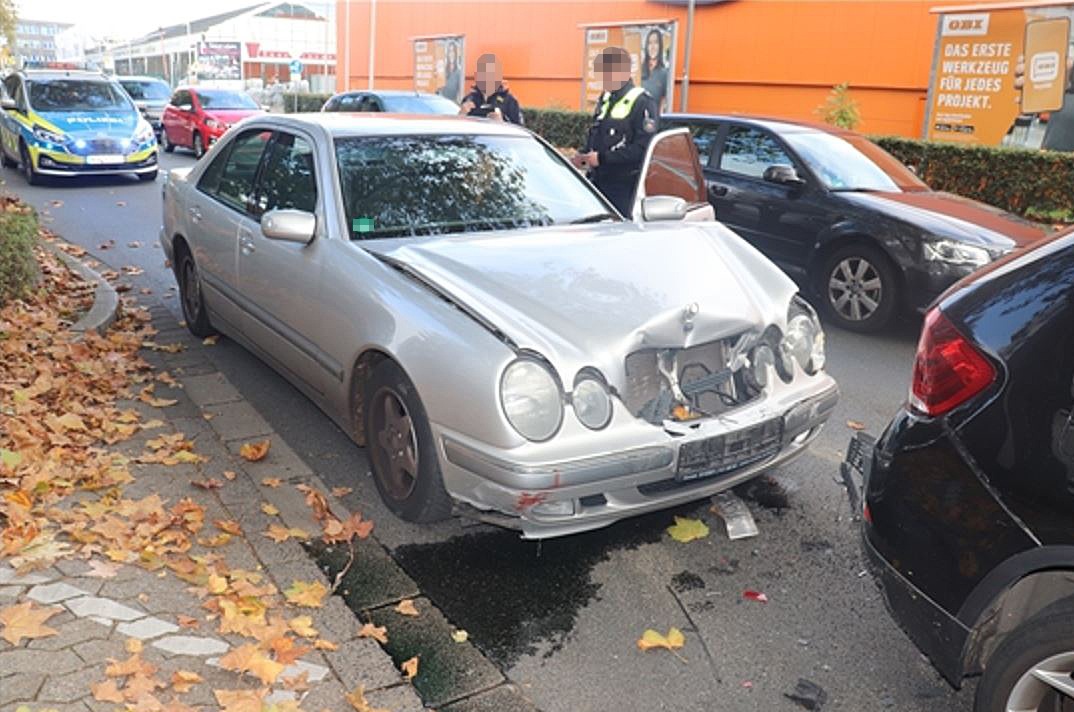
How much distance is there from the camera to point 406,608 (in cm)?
→ 332

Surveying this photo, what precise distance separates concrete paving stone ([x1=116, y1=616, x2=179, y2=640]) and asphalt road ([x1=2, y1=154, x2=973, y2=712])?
903mm

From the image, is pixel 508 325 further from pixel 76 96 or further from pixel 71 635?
pixel 76 96

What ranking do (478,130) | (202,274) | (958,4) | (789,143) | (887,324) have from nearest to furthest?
(478,130), (202,274), (887,324), (789,143), (958,4)

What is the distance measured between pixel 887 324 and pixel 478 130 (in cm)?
383

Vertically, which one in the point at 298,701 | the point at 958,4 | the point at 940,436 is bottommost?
the point at 298,701

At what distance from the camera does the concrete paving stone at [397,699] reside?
109 inches

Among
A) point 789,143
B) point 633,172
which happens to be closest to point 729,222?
point 789,143

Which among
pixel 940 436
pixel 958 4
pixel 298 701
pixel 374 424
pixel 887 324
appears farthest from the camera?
pixel 958 4

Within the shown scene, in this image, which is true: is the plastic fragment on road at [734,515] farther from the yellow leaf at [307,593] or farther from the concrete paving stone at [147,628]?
the concrete paving stone at [147,628]

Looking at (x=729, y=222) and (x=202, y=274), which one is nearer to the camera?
(x=202, y=274)

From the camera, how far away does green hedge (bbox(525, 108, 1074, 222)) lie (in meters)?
11.9

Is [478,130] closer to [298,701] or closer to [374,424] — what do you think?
[374,424]

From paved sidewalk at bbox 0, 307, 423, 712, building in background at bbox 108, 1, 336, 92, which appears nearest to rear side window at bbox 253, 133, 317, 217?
paved sidewalk at bbox 0, 307, 423, 712

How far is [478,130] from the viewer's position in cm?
519
